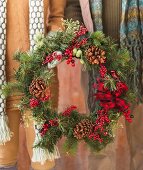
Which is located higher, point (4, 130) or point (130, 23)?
point (130, 23)

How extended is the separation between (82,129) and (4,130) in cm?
28

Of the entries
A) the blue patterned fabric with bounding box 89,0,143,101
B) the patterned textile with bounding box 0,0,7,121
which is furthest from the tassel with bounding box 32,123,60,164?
the blue patterned fabric with bounding box 89,0,143,101

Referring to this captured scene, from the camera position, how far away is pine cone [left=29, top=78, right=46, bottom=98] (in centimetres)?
98

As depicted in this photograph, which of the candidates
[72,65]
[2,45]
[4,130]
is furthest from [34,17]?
[4,130]

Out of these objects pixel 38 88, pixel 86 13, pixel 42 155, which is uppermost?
pixel 86 13


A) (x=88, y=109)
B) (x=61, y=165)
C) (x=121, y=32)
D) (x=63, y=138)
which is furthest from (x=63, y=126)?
(x=61, y=165)

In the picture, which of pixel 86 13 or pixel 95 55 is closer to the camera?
pixel 95 55

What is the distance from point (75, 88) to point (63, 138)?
55cm

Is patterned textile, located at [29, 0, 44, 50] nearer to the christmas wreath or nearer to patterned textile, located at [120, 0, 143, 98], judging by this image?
the christmas wreath

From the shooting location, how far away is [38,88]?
3.19 feet

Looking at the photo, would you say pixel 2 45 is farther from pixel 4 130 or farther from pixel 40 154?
pixel 40 154

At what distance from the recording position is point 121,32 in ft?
3.79

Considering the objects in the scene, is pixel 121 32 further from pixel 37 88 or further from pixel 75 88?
pixel 75 88

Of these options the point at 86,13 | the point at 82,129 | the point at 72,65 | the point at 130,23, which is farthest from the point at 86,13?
the point at 82,129
